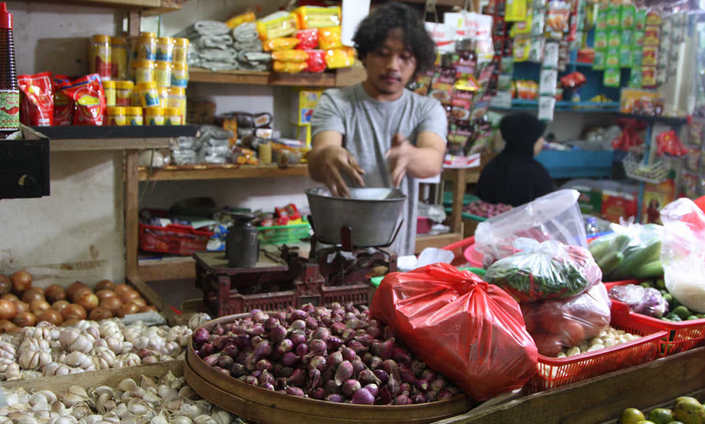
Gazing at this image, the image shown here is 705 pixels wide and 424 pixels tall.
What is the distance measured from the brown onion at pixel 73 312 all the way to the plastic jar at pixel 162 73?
92 cm

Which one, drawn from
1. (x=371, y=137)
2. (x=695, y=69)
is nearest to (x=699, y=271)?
(x=371, y=137)

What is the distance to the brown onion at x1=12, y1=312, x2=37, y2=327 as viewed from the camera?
2334mm

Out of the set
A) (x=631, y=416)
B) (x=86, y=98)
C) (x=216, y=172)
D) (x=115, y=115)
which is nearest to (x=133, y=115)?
(x=115, y=115)

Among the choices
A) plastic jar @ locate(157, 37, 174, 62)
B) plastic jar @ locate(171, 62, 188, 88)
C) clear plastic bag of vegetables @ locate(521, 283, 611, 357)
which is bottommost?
clear plastic bag of vegetables @ locate(521, 283, 611, 357)

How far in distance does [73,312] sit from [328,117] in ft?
4.39

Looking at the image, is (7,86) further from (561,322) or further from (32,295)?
(561,322)

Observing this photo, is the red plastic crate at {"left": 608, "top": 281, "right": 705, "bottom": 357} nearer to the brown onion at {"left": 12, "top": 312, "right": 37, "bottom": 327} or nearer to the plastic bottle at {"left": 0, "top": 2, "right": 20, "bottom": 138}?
the plastic bottle at {"left": 0, "top": 2, "right": 20, "bottom": 138}

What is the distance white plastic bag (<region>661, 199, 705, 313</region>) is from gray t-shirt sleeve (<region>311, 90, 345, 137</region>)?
1.40 meters

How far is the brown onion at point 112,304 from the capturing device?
254 centimetres

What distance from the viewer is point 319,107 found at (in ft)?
10.1

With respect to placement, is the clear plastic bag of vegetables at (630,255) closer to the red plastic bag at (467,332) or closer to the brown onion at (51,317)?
the red plastic bag at (467,332)

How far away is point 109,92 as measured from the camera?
8.50 ft

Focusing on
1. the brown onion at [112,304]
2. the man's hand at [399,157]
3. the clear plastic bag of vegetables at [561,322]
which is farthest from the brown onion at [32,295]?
the clear plastic bag of vegetables at [561,322]

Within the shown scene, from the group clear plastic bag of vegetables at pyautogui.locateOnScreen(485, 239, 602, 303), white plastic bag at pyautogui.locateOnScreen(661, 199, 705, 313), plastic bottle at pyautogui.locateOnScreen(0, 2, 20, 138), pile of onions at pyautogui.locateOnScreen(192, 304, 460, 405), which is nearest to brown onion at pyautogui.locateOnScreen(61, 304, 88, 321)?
pile of onions at pyautogui.locateOnScreen(192, 304, 460, 405)
